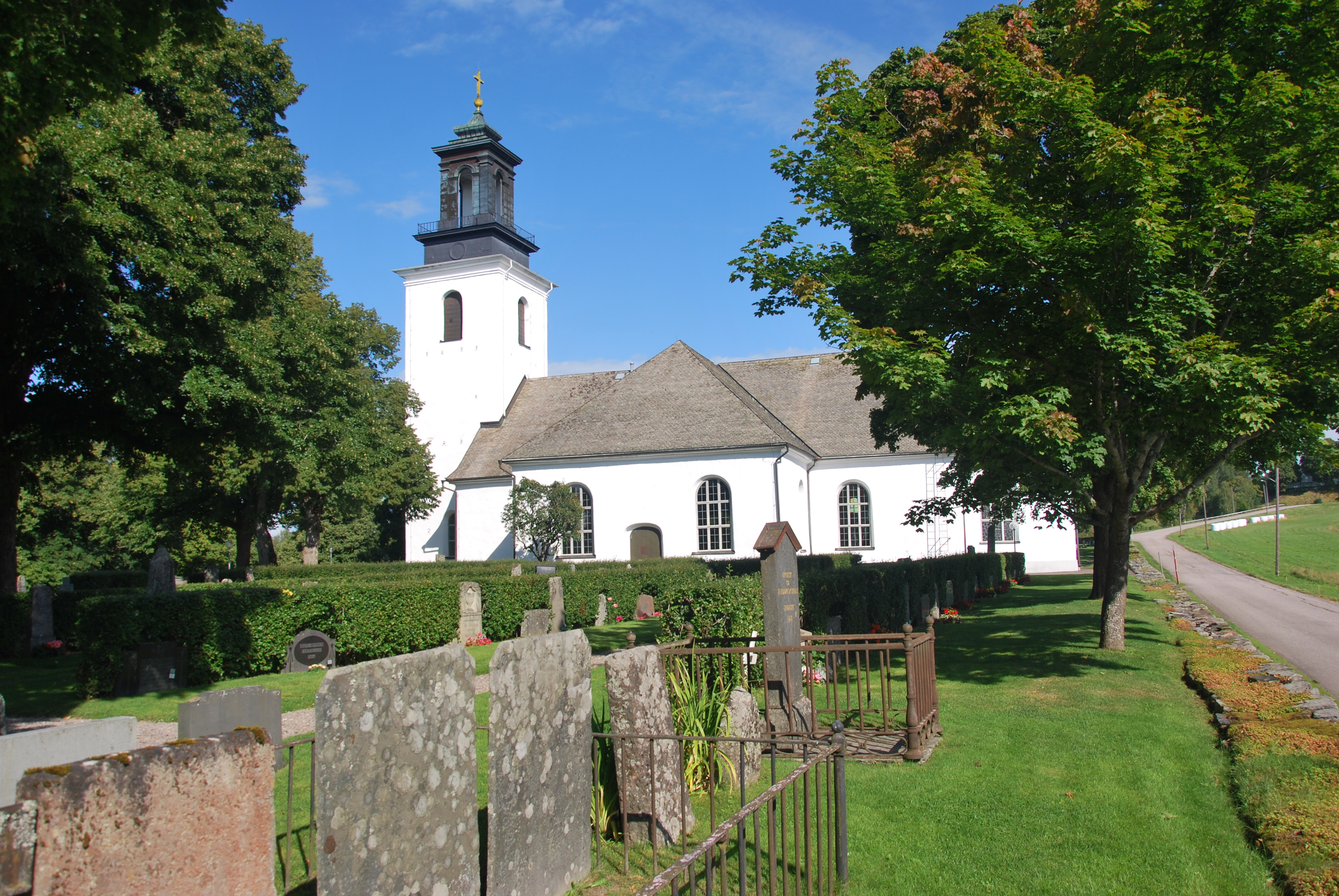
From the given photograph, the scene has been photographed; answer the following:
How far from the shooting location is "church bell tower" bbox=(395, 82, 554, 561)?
42688mm

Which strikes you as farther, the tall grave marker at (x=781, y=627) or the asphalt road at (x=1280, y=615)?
the asphalt road at (x=1280, y=615)

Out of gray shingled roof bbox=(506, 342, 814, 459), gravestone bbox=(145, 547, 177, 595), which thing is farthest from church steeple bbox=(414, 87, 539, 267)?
gravestone bbox=(145, 547, 177, 595)

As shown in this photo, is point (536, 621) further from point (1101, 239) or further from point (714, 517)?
point (714, 517)

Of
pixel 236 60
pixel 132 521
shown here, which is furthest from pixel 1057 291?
pixel 132 521

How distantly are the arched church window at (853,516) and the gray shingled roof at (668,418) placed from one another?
8.86ft

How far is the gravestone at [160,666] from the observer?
42.7 feet

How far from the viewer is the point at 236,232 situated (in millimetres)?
14773

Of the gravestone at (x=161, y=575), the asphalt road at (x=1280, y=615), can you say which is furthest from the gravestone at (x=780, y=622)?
the gravestone at (x=161, y=575)

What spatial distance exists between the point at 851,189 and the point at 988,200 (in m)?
2.05

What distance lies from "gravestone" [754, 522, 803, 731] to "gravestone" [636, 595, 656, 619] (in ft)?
45.1

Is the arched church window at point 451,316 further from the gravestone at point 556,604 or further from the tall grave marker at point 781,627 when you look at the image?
the tall grave marker at point 781,627

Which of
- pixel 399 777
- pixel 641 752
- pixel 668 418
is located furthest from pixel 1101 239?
pixel 668 418

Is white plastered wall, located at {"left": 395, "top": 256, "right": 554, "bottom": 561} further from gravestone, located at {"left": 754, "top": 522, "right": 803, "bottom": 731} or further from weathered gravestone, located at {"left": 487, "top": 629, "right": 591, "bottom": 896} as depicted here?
weathered gravestone, located at {"left": 487, "top": 629, "right": 591, "bottom": 896}

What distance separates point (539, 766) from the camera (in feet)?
16.6
